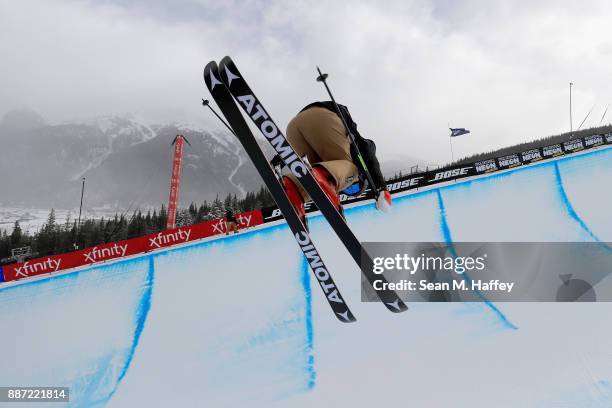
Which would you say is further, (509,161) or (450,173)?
(509,161)

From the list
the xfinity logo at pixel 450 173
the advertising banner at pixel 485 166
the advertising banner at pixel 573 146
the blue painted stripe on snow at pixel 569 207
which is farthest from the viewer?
the advertising banner at pixel 573 146

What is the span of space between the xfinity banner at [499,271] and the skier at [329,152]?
2.26 meters

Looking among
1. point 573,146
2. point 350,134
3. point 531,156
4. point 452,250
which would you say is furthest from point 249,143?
point 573,146

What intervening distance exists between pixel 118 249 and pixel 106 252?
748mm

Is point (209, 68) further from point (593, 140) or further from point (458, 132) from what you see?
point (593, 140)

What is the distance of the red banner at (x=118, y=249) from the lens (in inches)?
728

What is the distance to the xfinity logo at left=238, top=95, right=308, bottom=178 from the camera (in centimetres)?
216

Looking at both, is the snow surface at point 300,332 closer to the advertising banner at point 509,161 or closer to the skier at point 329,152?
the skier at point 329,152

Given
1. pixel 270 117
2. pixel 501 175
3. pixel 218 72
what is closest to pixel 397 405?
pixel 270 117

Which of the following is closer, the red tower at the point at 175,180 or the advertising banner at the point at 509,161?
the red tower at the point at 175,180

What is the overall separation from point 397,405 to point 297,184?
2754 mm

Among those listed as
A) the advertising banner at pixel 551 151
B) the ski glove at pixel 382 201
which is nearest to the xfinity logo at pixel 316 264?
the ski glove at pixel 382 201

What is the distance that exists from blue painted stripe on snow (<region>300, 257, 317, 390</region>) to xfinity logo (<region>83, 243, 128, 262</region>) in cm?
1595

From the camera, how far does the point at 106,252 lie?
19281mm
